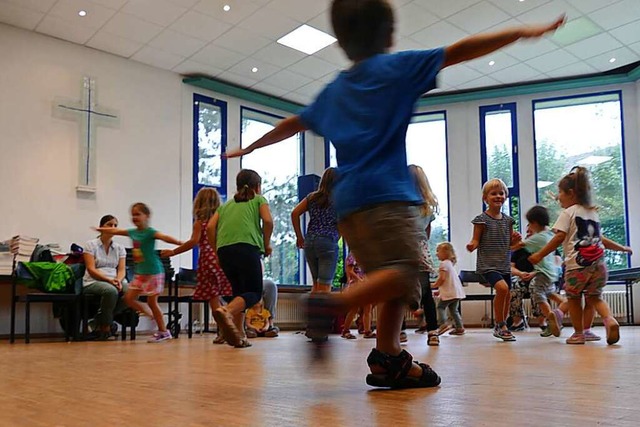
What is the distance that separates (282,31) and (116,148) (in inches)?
103

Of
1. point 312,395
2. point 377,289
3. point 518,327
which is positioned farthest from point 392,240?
point 518,327

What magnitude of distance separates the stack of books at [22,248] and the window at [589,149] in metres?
7.11

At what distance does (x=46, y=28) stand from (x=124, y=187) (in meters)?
2.11

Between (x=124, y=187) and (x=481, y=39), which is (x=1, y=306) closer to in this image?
(x=124, y=187)

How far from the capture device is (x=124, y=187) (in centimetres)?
865

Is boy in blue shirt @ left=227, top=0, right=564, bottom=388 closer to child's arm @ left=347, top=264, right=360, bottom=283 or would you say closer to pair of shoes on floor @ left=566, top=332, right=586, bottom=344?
pair of shoes on floor @ left=566, top=332, right=586, bottom=344

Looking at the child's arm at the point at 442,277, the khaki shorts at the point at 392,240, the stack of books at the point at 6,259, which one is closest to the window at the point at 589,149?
the child's arm at the point at 442,277

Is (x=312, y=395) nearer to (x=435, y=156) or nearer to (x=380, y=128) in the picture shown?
(x=380, y=128)

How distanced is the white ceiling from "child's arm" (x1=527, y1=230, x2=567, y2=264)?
3727 mm

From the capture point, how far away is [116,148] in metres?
8.62

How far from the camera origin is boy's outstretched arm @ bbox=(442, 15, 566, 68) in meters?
1.70

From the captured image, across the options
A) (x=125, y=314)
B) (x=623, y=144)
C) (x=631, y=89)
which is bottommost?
(x=125, y=314)

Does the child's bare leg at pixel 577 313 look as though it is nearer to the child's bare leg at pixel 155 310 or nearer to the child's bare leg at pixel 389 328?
the child's bare leg at pixel 389 328

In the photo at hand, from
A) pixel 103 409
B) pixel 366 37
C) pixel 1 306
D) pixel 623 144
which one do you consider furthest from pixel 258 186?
pixel 623 144
